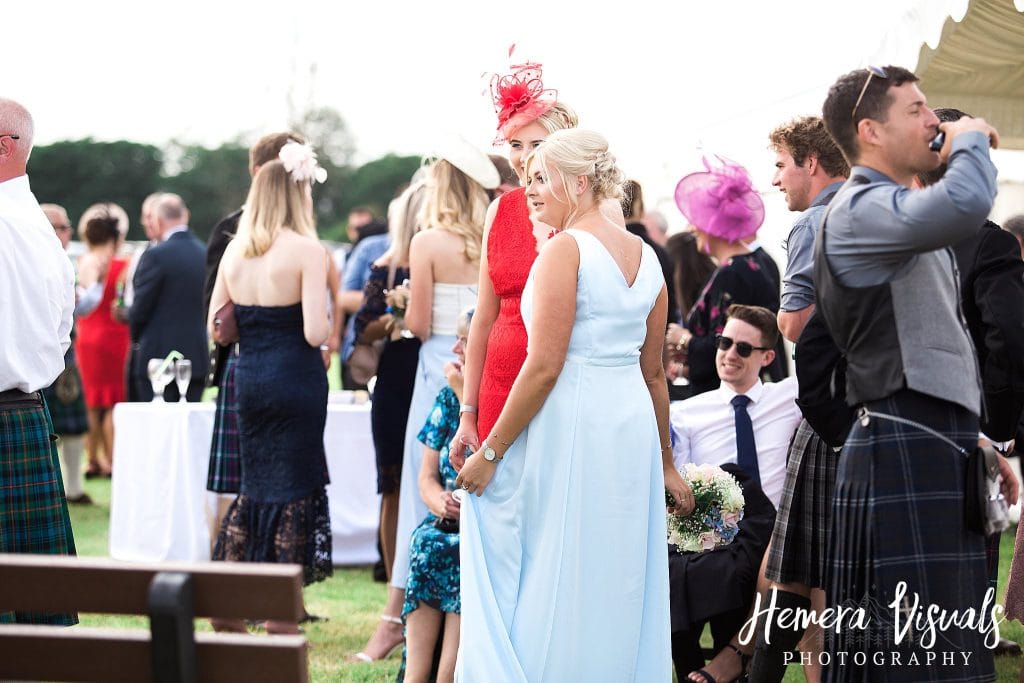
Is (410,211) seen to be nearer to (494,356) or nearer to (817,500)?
(494,356)

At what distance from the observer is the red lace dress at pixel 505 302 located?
3602mm

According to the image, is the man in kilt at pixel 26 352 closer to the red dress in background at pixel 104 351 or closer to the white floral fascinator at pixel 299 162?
the white floral fascinator at pixel 299 162

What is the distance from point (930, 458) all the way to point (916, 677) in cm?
51

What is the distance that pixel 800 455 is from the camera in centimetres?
370

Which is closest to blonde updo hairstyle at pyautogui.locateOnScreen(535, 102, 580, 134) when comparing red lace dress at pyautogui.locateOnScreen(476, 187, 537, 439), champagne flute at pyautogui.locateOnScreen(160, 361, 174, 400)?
red lace dress at pyautogui.locateOnScreen(476, 187, 537, 439)

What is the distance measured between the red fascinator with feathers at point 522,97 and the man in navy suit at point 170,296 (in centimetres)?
497

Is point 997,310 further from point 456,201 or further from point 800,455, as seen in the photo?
point 456,201

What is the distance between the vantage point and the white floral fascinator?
5.21m

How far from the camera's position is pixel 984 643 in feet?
9.41

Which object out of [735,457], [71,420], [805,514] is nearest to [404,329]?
[735,457]

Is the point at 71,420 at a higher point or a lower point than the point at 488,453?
lower

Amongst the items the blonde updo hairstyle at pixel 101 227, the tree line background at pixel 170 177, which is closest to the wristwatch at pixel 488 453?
the blonde updo hairstyle at pixel 101 227

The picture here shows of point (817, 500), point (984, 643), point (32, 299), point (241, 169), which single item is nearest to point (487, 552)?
point (817, 500)

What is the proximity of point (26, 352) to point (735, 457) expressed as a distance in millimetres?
2552
